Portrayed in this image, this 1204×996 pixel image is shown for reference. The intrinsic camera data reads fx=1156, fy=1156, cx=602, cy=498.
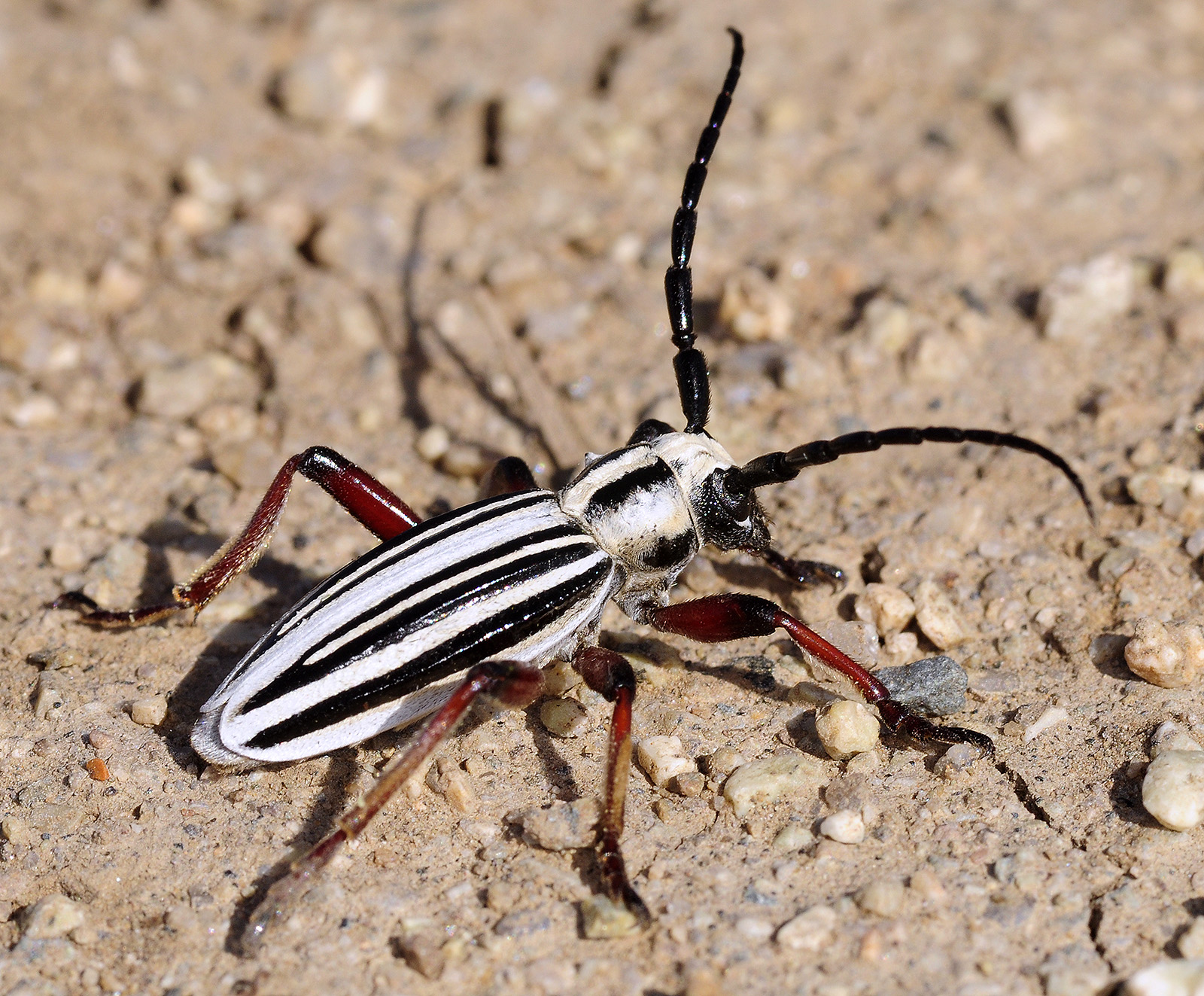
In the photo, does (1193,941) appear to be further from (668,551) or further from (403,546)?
(403,546)

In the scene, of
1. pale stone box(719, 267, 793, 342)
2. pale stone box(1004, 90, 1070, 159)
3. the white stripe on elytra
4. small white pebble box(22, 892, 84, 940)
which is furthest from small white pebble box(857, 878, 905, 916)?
pale stone box(1004, 90, 1070, 159)

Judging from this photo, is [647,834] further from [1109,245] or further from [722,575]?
[1109,245]

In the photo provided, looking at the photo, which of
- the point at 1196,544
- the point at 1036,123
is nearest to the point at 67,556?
Answer: the point at 1196,544

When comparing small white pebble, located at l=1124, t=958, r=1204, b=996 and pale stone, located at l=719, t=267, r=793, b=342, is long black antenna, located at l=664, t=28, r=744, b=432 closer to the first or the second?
pale stone, located at l=719, t=267, r=793, b=342

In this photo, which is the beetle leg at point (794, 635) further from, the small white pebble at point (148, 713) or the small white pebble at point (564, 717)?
the small white pebble at point (148, 713)

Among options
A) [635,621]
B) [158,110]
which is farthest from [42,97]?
[635,621]

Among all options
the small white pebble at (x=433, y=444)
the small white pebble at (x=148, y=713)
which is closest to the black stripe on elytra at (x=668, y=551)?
the small white pebble at (x=433, y=444)

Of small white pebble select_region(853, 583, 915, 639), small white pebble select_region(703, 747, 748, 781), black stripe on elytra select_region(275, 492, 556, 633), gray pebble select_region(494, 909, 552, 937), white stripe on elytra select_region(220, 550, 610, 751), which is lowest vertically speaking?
gray pebble select_region(494, 909, 552, 937)
